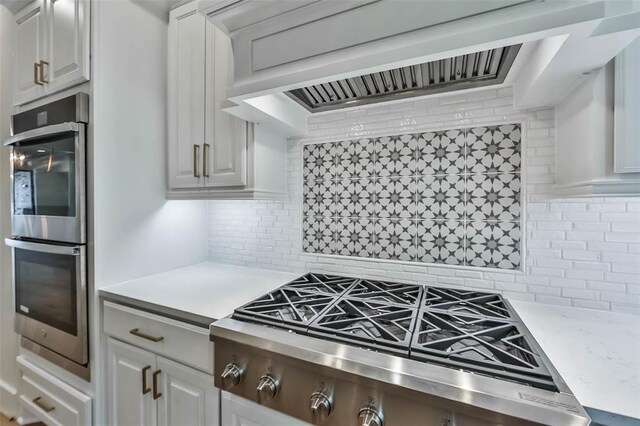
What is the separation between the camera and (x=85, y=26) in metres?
1.35

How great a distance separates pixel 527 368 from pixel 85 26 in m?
Answer: 2.18

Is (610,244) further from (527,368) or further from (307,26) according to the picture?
(307,26)

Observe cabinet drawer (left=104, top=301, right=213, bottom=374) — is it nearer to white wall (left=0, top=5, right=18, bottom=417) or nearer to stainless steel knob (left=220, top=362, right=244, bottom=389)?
stainless steel knob (left=220, top=362, right=244, bottom=389)

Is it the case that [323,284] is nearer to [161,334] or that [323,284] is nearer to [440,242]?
[440,242]

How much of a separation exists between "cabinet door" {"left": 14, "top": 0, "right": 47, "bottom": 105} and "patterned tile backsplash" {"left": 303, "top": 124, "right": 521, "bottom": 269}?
1.56 m

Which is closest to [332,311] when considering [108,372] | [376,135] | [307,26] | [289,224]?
[289,224]

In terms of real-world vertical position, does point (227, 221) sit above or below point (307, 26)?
below

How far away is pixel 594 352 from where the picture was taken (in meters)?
0.82

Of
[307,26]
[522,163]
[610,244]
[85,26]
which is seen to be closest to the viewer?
[307,26]

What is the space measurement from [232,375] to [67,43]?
69.8 inches

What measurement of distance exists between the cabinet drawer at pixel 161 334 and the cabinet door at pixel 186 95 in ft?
2.26

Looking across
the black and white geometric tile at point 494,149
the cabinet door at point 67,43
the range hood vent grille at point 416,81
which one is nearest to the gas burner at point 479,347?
the black and white geometric tile at point 494,149

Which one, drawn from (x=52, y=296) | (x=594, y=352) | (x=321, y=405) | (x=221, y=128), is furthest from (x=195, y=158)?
(x=594, y=352)

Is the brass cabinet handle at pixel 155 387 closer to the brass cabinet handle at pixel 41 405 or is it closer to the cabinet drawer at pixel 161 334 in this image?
the cabinet drawer at pixel 161 334
